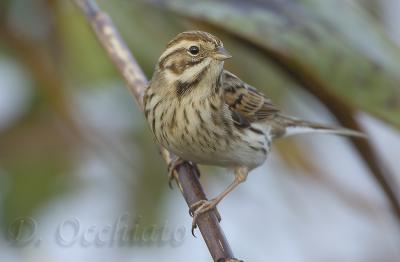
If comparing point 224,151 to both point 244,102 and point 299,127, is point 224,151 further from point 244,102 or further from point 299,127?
point 299,127

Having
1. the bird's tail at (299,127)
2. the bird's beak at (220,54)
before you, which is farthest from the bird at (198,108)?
the bird's tail at (299,127)

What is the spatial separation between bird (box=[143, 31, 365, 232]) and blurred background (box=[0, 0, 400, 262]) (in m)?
0.12

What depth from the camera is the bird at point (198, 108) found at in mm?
2584

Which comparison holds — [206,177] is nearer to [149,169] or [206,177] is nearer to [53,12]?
[149,169]

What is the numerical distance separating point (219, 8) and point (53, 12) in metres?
0.92

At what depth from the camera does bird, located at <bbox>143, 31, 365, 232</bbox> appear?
2584 mm

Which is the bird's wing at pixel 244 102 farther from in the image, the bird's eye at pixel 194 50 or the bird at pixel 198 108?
the bird's eye at pixel 194 50

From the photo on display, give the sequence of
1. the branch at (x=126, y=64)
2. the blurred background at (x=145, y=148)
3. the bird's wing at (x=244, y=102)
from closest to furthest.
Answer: the branch at (x=126, y=64), the blurred background at (x=145, y=148), the bird's wing at (x=244, y=102)

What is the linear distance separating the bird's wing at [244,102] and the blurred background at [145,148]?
0.15m

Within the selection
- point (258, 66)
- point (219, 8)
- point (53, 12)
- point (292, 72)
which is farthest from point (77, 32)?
point (292, 72)

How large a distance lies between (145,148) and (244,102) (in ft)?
1.88

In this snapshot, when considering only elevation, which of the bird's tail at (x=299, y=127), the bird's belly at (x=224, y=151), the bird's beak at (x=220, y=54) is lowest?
the bird's belly at (x=224, y=151)

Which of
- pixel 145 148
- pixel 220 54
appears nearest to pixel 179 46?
pixel 220 54

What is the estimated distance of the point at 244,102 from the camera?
3.14 metres
